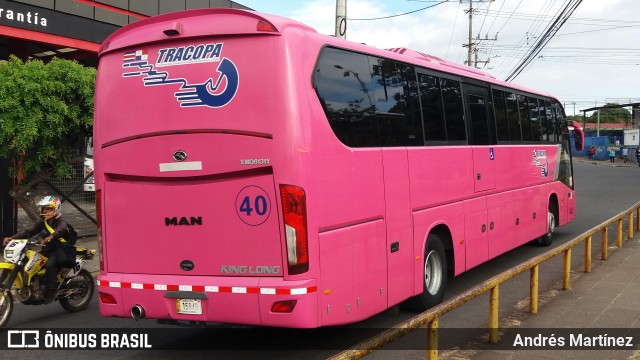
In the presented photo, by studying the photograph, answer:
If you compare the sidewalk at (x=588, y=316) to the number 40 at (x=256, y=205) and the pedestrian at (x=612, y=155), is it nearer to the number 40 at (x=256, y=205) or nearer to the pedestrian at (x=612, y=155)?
the number 40 at (x=256, y=205)

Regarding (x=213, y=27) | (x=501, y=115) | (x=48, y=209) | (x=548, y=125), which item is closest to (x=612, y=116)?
(x=548, y=125)

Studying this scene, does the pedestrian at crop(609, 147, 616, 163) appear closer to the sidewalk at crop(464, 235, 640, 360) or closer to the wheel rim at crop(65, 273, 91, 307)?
the sidewalk at crop(464, 235, 640, 360)

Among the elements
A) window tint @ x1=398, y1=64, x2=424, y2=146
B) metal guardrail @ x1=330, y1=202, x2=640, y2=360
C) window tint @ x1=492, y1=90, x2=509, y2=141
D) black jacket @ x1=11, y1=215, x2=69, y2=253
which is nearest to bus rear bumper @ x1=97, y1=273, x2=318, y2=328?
metal guardrail @ x1=330, y1=202, x2=640, y2=360

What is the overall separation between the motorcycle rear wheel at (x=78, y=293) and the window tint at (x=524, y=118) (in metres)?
7.77

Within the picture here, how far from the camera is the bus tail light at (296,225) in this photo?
486 cm

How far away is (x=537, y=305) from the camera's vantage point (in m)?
7.23

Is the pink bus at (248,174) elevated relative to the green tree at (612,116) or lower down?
lower down

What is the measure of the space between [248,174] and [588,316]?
4.49 m

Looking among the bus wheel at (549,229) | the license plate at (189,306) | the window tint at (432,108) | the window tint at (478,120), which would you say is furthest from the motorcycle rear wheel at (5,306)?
the bus wheel at (549,229)

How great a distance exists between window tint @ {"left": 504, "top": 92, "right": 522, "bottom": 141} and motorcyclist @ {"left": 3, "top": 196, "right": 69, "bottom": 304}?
7214 millimetres

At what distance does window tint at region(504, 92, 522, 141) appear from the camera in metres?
10.1

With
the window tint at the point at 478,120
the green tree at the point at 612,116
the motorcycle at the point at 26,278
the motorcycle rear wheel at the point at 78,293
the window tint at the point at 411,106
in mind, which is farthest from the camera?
the green tree at the point at 612,116

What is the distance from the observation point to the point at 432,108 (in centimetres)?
740

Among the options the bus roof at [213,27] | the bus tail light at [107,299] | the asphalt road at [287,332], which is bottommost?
the asphalt road at [287,332]
